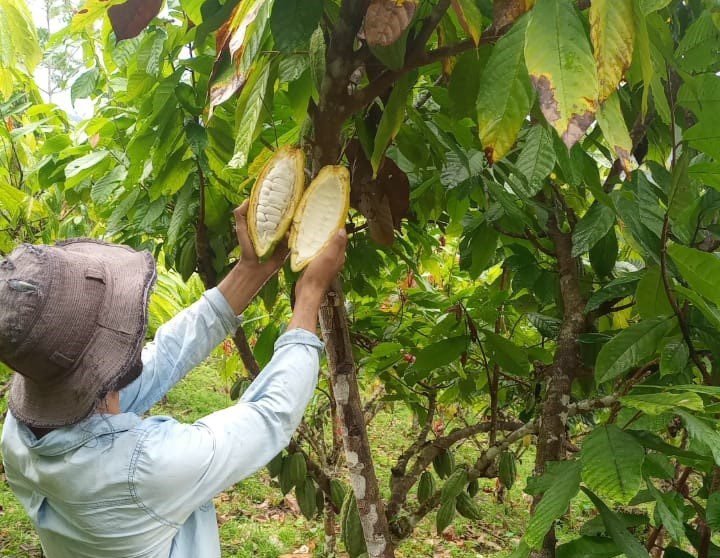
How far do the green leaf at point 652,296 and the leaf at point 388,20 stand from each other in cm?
50

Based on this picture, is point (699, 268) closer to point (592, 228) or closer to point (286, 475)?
point (592, 228)

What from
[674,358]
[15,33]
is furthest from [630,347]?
[15,33]

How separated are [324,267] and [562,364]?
1.86 feet

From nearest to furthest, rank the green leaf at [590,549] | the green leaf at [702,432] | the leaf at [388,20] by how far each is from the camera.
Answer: the leaf at [388,20], the green leaf at [702,432], the green leaf at [590,549]

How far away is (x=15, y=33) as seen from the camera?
1.38m

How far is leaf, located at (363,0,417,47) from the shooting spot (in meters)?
0.55

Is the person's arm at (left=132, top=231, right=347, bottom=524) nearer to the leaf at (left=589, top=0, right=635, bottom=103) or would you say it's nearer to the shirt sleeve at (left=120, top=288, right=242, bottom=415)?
the shirt sleeve at (left=120, top=288, right=242, bottom=415)

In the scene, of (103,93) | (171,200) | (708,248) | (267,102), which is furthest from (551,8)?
(103,93)

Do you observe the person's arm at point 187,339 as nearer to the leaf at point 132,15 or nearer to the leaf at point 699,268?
the leaf at point 132,15

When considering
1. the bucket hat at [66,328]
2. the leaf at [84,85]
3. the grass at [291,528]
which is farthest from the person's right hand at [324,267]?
the grass at [291,528]

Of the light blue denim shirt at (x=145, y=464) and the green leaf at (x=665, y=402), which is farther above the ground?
the green leaf at (x=665, y=402)

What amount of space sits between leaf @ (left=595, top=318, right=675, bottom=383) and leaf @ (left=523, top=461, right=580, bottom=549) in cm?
13

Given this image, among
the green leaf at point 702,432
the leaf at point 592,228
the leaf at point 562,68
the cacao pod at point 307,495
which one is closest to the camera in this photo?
the leaf at point 562,68

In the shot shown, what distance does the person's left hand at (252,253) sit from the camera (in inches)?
37.6
